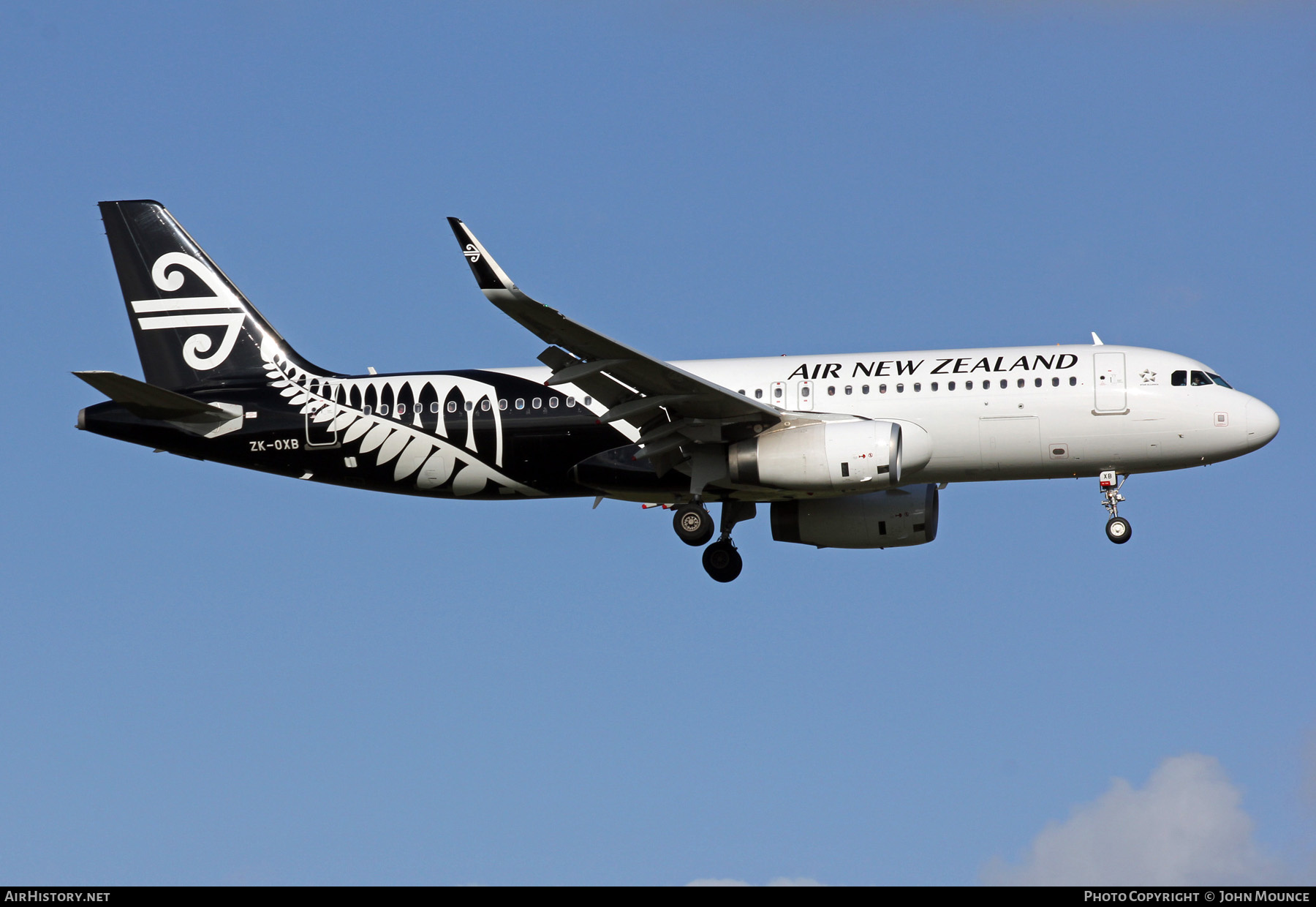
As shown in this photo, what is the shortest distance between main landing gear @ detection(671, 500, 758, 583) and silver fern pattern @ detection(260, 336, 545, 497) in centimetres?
335

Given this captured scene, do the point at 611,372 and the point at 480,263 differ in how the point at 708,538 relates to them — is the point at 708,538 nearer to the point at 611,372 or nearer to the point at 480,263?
the point at 611,372

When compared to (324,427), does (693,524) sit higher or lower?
lower

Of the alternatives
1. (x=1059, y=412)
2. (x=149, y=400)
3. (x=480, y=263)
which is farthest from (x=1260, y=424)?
(x=149, y=400)

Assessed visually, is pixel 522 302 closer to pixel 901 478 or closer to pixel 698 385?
pixel 698 385

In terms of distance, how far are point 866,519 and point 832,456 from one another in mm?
5226

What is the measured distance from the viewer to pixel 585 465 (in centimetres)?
3622

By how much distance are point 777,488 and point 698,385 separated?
3059 millimetres

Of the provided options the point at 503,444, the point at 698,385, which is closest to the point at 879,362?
the point at 698,385

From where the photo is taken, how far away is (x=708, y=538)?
3831 cm

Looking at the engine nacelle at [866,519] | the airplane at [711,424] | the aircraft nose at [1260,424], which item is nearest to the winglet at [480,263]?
the airplane at [711,424]

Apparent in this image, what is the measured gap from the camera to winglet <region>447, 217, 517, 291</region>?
29.7 meters

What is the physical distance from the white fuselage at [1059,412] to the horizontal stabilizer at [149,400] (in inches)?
546
